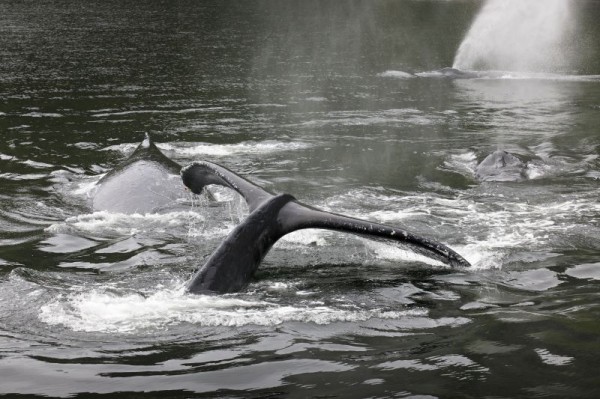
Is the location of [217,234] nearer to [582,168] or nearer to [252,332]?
[252,332]

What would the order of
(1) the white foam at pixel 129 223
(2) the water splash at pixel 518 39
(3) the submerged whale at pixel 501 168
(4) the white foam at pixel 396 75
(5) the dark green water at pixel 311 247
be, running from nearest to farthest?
(5) the dark green water at pixel 311 247
(1) the white foam at pixel 129 223
(3) the submerged whale at pixel 501 168
(4) the white foam at pixel 396 75
(2) the water splash at pixel 518 39

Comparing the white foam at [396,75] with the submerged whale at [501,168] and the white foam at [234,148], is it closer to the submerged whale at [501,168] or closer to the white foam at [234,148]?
the white foam at [234,148]

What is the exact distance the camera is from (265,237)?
9.55m

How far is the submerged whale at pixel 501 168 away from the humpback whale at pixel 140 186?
5.93 m

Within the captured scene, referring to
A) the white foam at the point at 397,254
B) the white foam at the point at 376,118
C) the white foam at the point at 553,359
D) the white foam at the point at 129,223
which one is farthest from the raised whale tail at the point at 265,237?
the white foam at the point at 376,118

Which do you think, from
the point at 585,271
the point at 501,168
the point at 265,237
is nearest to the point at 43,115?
the point at 501,168

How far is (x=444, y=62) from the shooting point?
42906mm

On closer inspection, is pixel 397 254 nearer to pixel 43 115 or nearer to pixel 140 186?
pixel 140 186

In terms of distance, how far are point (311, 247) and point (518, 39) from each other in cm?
4175

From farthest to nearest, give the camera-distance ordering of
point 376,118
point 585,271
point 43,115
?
point 376,118, point 43,115, point 585,271

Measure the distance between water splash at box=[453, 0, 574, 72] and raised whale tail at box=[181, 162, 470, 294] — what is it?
107 ft

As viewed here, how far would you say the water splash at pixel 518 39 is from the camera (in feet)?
143

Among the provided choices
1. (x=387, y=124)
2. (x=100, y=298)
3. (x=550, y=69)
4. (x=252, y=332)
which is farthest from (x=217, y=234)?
(x=550, y=69)

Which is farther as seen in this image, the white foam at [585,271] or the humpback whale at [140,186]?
the humpback whale at [140,186]
